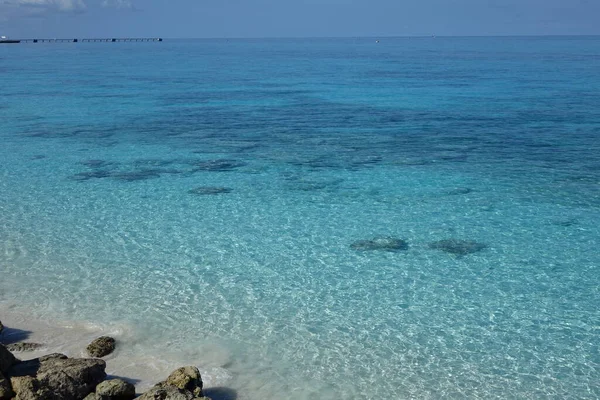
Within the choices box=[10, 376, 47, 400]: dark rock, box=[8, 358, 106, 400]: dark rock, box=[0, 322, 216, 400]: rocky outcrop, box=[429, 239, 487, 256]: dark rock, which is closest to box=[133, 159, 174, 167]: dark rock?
box=[429, 239, 487, 256]: dark rock

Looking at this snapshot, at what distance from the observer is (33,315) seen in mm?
10539

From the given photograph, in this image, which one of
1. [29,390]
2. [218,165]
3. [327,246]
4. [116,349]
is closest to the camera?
[29,390]

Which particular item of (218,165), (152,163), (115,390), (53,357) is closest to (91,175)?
(152,163)

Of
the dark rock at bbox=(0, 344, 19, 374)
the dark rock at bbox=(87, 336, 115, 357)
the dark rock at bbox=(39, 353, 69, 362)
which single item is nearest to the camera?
the dark rock at bbox=(0, 344, 19, 374)

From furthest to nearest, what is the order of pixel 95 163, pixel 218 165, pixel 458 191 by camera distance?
1. pixel 95 163
2. pixel 218 165
3. pixel 458 191

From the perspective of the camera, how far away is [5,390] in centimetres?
727

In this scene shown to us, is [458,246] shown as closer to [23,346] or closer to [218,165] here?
[23,346]

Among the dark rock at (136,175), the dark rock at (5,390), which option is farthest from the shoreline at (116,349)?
the dark rock at (136,175)

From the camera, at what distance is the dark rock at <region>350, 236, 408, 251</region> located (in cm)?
1344

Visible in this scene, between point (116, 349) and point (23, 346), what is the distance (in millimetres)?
1371

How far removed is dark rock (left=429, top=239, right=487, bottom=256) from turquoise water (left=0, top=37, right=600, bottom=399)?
0.64 ft

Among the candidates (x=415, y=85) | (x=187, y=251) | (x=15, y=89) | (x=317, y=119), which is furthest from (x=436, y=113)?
(x=15, y=89)

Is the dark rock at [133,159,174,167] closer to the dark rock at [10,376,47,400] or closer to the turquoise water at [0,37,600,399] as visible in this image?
the turquoise water at [0,37,600,399]

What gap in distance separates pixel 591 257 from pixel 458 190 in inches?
197
